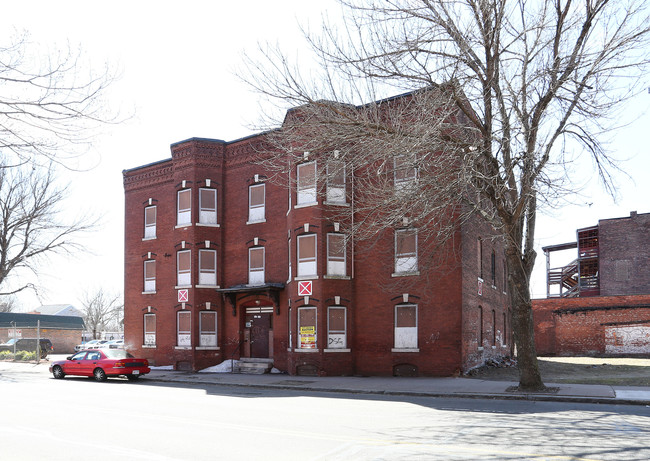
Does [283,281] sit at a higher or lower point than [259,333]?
higher

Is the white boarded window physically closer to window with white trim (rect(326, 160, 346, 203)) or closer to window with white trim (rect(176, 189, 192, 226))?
window with white trim (rect(176, 189, 192, 226))

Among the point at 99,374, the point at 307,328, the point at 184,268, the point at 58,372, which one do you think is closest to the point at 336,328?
the point at 307,328

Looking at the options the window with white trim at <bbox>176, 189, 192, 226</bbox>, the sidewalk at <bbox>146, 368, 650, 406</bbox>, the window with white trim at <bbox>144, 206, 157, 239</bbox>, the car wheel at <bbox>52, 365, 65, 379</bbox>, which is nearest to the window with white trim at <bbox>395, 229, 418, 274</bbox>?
the sidewalk at <bbox>146, 368, 650, 406</bbox>

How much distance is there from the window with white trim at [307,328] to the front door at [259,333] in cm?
336

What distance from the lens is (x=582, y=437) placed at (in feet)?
31.9

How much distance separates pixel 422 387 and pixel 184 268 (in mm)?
15416

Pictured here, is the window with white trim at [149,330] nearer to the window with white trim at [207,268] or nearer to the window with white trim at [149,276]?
the window with white trim at [149,276]

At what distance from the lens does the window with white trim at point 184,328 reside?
29344mm

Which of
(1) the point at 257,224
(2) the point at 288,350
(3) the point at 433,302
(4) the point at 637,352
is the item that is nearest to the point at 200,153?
(1) the point at 257,224

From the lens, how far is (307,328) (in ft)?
81.8

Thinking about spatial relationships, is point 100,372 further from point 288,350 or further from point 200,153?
point 200,153

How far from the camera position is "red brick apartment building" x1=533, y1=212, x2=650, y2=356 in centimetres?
3338

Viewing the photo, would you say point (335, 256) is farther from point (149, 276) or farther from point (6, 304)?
point (6, 304)

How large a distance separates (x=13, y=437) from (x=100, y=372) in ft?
49.2
